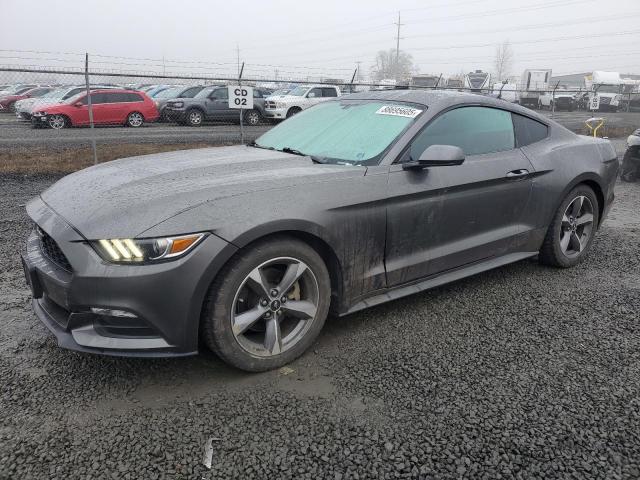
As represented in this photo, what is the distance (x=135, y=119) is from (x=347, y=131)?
17.0 metres

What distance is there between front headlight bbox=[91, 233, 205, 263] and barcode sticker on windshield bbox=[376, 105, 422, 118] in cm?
183

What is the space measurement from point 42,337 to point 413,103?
2.85 metres

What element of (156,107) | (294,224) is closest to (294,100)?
(156,107)

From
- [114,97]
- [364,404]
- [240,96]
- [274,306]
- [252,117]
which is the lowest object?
[364,404]

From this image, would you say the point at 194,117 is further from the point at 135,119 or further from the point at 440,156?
the point at 440,156

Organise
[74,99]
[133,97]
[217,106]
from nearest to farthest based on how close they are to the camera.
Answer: [74,99] < [133,97] < [217,106]

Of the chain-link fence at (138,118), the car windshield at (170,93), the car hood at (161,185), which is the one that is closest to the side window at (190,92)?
the chain-link fence at (138,118)

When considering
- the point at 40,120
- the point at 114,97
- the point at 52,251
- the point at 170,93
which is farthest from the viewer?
the point at 170,93

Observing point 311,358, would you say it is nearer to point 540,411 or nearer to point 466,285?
point 540,411

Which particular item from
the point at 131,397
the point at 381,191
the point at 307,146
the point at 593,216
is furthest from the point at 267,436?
the point at 593,216

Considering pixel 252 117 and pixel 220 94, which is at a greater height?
pixel 220 94

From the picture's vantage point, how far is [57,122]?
57.2 feet

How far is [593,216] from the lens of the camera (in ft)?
14.9

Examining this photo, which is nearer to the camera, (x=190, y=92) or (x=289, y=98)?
(x=289, y=98)
